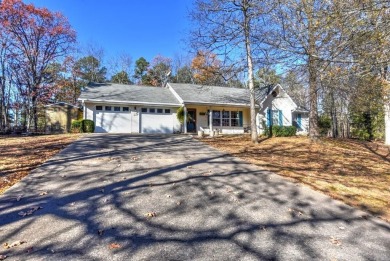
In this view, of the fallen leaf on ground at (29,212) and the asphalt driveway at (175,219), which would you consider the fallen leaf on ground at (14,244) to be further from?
the fallen leaf on ground at (29,212)

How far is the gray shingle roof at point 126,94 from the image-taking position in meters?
17.9

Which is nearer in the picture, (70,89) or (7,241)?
(7,241)

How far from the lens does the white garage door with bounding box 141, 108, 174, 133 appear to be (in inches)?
738

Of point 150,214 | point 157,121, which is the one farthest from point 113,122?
point 150,214

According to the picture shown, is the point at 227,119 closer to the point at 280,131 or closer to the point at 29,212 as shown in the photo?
the point at 280,131

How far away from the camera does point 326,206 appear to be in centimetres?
536

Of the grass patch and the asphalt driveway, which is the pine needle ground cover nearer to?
the asphalt driveway

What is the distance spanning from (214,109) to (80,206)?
16206 millimetres

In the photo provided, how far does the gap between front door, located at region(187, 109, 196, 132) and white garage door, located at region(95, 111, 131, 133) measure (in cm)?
443

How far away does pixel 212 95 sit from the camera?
21.0 m

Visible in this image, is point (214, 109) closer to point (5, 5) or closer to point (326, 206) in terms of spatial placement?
point (326, 206)

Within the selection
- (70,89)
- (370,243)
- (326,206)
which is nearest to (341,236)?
(370,243)

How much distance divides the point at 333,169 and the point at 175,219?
263 inches

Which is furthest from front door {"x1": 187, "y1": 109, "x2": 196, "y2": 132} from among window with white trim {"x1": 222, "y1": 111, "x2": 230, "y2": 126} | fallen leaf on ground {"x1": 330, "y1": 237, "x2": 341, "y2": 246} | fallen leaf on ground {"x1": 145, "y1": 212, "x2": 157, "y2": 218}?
fallen leaf on ground {"x1": 330, "y1": 237, "x2": 341, "y2": 246}
